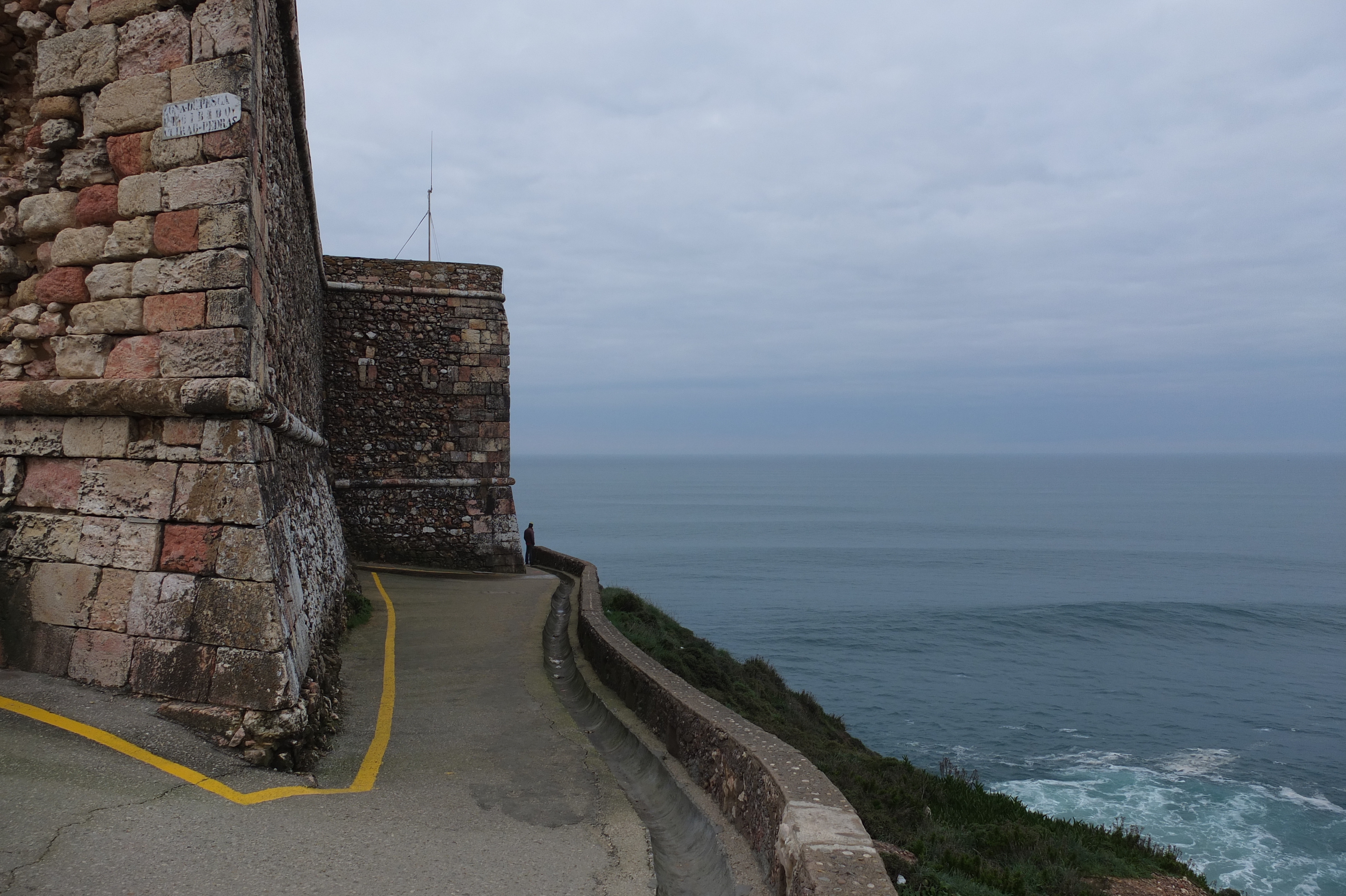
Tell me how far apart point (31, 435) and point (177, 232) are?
1859 millimetres

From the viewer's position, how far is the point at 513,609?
13664 mm

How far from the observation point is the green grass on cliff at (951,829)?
19.3 feet

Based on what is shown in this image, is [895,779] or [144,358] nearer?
[144,358]

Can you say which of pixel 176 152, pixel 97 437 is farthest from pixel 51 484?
pixel 176 152

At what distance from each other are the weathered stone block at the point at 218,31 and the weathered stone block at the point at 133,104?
322 millimetres

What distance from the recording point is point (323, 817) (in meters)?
4.86

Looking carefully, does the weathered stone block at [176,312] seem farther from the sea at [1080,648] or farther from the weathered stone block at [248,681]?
the sea at [1080,648]

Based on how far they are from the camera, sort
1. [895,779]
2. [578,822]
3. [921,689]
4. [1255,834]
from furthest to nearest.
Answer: [921,689]
[1255,834]
[895,779]
[578,822]

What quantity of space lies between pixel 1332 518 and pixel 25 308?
11314cm

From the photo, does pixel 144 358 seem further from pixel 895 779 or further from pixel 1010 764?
pixel 1010 764

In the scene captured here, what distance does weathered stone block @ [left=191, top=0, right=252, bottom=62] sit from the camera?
6082mm

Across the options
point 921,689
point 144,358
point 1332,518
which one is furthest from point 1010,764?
point 1332,518

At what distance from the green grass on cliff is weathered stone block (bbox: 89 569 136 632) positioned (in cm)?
496

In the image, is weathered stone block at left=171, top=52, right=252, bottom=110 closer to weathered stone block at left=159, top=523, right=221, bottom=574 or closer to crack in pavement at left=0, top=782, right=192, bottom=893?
weathered stone block at left=159, top=523, right=221, bottom=574
